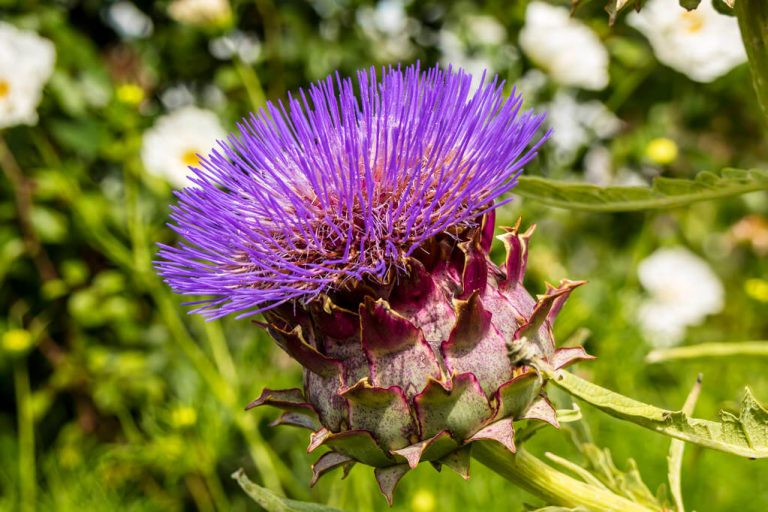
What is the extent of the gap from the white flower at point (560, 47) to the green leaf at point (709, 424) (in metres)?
1.18

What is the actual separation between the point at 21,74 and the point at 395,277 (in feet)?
4.01

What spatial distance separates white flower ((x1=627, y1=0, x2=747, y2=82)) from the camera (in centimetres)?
158

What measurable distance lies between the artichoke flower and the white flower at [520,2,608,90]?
98 centimetres

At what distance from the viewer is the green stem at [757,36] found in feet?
2.30

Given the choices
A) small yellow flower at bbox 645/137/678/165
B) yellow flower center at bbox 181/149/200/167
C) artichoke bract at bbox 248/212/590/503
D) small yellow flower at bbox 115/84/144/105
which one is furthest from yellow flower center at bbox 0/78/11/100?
small yellow flower at bbox 645/137/678/165

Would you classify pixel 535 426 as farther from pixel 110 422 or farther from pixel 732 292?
pixel 732 292

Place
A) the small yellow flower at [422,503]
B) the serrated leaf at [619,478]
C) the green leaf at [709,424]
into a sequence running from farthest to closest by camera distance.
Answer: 1. the small yellow flower at [422,503]
2. the serrated leaf at [619,478]
3. the green leaf at [709,424]

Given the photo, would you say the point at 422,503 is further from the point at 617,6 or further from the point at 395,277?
the point at 617,6

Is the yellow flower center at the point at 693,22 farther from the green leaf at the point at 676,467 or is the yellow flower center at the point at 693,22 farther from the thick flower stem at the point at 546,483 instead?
the thick flower stem at the point at 546,483

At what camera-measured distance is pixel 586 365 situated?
1607 mm

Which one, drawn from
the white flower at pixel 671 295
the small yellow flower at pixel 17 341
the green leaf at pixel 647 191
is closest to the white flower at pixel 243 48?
the small yellow flower at pixel 17 341

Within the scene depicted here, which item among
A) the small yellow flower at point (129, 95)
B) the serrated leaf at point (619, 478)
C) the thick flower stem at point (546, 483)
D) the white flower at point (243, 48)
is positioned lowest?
the serrated leaf at point (619, 478)

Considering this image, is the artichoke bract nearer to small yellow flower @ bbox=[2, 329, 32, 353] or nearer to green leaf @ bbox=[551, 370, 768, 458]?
green leaf @ bbox=[551, 370, 768, 458]

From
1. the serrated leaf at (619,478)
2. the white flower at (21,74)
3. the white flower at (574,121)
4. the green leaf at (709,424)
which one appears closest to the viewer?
the green leaf at (709,424)
